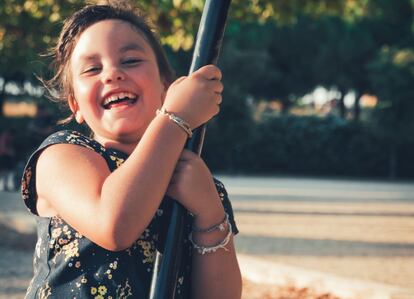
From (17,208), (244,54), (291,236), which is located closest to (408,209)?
(291,236)

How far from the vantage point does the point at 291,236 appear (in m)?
9.04

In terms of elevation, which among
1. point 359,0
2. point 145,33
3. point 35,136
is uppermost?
point 359,0

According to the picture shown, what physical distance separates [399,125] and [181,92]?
75.3ft

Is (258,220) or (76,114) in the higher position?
(76,114)

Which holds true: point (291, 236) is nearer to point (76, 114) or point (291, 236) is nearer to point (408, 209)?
point (408, 209)

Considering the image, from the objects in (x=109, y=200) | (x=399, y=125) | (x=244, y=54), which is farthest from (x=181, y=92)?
(x=244, y=54)

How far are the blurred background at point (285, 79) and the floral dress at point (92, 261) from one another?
97cm

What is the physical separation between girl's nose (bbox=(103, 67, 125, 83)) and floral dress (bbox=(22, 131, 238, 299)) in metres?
0.16

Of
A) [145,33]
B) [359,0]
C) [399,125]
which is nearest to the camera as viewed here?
[145,33]

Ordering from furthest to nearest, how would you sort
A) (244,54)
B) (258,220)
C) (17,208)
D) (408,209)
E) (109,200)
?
(244,54) < (408,209) < (17,208) < (258,220) < (109,200)

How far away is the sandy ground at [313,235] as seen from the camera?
6703 mm

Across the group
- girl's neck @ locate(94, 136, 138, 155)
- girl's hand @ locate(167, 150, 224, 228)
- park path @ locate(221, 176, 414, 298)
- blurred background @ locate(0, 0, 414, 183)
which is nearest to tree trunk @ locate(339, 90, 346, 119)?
blurred background @ locate(0, 0, 414, 183)

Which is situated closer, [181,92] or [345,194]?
[181,92]

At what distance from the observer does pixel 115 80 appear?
1.64 metres
